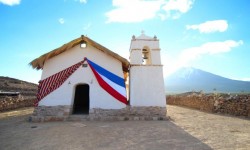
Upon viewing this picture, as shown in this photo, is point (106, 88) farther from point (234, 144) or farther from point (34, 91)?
point (34, 91)

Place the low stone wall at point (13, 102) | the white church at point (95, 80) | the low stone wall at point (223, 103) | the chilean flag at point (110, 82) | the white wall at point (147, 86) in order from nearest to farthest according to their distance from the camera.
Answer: the white church at point (95, 80), the chilean flag at point (110, 82), the white wall at point (147, 86), the low stone wall at point (223, 103), the low stone wall at point (13, 102)

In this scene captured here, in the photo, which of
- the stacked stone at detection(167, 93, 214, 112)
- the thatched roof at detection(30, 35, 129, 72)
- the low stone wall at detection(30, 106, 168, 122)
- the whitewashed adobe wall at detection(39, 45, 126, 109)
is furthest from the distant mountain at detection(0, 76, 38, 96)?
the stacked stone at detection(167, 93, 214, 112)

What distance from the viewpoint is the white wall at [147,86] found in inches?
469

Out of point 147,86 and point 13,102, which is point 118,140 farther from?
point 13,102

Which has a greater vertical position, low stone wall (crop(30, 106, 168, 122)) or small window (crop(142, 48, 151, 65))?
small window (crop(142, 48, 151, 65))

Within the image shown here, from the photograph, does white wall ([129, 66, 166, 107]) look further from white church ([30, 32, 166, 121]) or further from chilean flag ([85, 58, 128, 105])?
chilean flag ([85, 58, 128, 105])

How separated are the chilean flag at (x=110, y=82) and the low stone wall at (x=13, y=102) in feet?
30.2

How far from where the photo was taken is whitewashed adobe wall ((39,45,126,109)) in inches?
453

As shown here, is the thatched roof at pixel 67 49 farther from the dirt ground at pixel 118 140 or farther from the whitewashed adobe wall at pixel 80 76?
the dirt ground at pixel 118 140

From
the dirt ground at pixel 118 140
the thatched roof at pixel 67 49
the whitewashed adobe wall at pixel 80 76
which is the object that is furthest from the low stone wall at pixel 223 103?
the thatched roof at pixel 67 49

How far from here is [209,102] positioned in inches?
652

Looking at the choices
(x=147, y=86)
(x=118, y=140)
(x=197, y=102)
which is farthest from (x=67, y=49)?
(x=197, y=102)

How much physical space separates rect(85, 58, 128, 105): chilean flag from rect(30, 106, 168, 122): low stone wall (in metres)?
0.77

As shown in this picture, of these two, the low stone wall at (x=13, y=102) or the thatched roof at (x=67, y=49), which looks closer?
the thatched roof at (x=67, y=49)
